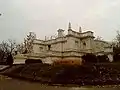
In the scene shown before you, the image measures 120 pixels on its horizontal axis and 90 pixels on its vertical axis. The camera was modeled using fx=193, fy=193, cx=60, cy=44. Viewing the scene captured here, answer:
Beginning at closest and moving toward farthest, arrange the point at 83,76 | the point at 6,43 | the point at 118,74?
1. the point at 83,76
2. the point at 118,74
3. the point at 6,43

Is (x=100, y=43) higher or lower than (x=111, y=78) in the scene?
higher

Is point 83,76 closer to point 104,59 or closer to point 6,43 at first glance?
point 104,59

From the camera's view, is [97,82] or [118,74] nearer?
[97,82]

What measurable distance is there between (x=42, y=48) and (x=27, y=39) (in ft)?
31.6

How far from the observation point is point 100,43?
55344 mm

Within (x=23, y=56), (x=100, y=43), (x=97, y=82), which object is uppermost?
(x=100, y=43)

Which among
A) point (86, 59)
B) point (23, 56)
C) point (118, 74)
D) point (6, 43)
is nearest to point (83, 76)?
point (118, 74)

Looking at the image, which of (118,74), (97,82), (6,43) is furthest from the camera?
(6,43)

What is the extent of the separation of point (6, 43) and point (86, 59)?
50044 mm

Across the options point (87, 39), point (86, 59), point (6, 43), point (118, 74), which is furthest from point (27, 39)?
point (118, 74)

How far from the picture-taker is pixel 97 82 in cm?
1994

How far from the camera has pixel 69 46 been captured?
1950 inches

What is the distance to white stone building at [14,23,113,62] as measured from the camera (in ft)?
151

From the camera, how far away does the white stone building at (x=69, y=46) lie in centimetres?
4600
